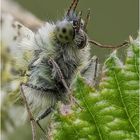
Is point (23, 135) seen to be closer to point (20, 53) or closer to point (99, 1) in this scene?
point (20, 53)

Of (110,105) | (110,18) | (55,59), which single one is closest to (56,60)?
(55,59)

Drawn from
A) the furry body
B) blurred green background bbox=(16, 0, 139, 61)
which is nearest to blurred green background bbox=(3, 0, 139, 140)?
blurred green background bbox=(16, 0, 139, 61)

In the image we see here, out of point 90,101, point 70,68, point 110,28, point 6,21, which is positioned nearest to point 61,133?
point 90,101

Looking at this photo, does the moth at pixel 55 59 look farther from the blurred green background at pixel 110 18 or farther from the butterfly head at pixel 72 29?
the blurred green background at pixel 110 18

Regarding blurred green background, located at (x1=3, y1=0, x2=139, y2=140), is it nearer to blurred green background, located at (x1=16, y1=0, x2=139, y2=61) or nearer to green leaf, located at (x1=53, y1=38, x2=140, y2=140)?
blurred green background, located at (x1=16, y1=0, x2=139, y2=61)

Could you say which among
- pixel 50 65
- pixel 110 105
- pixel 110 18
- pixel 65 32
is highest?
pixel 110 18

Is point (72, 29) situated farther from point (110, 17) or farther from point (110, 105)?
point (110, 17)
